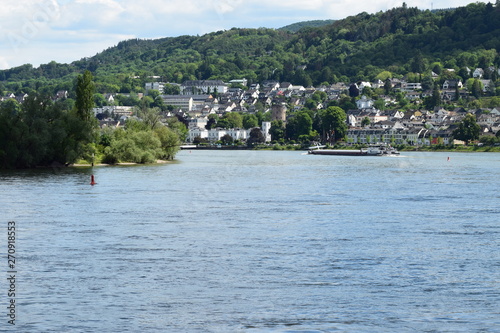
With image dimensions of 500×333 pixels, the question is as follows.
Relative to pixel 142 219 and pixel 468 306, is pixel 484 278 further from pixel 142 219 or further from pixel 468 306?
pixel 142 219

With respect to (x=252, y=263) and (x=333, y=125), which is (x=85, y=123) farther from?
(x=333, y=125)

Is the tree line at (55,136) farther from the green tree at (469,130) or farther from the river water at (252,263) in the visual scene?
the green tree at (469,130)

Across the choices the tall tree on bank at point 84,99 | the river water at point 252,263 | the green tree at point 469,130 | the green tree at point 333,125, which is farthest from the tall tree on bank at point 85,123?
the green tree at point 333,125

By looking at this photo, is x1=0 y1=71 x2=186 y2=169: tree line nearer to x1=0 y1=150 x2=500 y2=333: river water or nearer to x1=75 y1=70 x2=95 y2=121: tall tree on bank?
x1=75 y1=70 x2=95 y2=121: tall tree on bank

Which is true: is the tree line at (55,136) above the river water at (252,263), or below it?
above

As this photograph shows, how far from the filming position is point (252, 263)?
26.9m

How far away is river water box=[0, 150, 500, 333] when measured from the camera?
20391 mm

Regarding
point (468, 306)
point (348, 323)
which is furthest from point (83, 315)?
point (468, 306)

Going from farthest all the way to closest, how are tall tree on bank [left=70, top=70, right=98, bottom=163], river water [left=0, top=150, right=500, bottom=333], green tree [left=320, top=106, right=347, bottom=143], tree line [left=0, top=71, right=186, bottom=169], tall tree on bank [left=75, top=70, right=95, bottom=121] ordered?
green tree [left=320, top=106, right=347, bottom=143] → tall tree on bank [left=75, top=70, right=95, bottom=121] → tall tree on bank [left=70, top=70, right=98, bottom=163] → tree line [left=0, top=71, right=186, bottom=169] → river water [left=0, top=150, right=500, bottom=333]

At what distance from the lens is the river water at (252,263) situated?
66.9 ft

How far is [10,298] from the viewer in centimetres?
→ 2180

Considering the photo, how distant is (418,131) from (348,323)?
593 feet

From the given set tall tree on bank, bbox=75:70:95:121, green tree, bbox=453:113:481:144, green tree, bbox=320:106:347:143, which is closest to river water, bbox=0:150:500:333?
tall tree on bank, bbox=75:70:95:121

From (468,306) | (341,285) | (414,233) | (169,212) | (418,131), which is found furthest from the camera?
(418,131)
